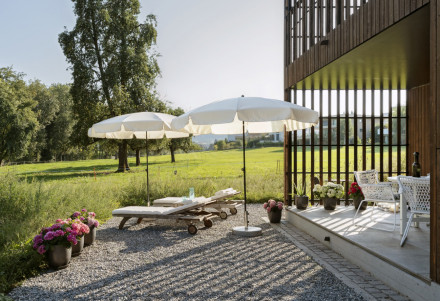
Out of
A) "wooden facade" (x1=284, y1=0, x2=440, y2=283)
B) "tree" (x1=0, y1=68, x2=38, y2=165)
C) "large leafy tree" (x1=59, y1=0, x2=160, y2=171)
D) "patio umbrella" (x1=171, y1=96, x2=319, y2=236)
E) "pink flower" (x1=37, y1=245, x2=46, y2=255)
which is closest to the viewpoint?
"wooden facade" (x1=284, y1=0, x2=440, y2=283)

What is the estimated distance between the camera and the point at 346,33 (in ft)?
17.8

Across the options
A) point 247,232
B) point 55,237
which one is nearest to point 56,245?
point 55,237

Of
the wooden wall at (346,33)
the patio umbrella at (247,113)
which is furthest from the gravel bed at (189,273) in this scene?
the wooden wall at (346,33)

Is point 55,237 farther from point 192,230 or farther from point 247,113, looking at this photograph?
point 247,113

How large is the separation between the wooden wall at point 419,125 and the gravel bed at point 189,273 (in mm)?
4321

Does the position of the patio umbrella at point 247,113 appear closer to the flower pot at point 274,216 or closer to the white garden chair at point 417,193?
the flower pot at point 274,216

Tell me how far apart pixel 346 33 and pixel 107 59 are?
20.1 meters

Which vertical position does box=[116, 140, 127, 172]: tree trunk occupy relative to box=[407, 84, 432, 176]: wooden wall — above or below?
below

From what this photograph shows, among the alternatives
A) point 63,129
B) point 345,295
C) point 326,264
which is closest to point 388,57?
point 326,264

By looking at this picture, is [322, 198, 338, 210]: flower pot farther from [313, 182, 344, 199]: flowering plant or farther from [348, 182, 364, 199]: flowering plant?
[348, 182, 364, 199]: flowering plant

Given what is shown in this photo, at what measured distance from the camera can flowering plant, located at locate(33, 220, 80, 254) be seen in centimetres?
480

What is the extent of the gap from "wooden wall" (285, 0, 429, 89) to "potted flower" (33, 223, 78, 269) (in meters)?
4.53

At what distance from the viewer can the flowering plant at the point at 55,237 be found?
480 centimetres

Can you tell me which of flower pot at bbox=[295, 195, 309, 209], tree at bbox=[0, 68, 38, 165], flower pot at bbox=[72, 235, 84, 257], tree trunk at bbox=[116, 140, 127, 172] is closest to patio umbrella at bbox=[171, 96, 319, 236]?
flower pot at bbox=[295, 195, 309, 209]
